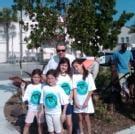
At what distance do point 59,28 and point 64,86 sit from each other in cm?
440

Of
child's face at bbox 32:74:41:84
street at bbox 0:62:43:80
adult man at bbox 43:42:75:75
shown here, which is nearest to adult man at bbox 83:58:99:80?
adult man at bbox 43:42:75:75

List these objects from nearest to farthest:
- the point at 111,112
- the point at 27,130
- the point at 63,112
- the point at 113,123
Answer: the point at 63,112 → the point at 27,130 → the point at 113,123 → the point at 111,112

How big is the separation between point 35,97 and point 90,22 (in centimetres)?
432

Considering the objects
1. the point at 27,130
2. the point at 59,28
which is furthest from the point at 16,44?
the point at 27,130

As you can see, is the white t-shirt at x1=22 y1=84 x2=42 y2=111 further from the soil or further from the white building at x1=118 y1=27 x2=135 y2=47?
the white building at x1=118 y1=27 x2=135 y2=47

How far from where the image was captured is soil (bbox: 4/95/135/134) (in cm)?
891

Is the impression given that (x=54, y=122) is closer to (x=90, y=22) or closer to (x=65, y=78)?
(x=65, y=78)

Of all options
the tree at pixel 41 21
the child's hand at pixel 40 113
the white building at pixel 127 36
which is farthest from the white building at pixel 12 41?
the child's hand at pixel 40 113

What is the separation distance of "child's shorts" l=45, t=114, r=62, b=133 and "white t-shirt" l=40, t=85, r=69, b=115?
0.22ft

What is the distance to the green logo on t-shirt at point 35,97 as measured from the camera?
7.79m

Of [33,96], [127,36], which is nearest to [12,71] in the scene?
[33,96]

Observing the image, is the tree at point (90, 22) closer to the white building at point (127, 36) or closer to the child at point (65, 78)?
the child at point (65, 78)

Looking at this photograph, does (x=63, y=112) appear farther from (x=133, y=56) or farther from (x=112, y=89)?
(x=133, y=56)

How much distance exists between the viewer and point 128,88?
10.9 metres
